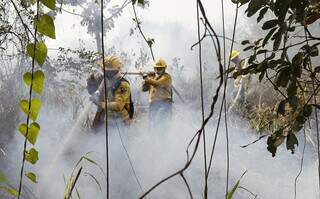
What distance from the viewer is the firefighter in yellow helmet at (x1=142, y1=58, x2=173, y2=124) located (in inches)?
290

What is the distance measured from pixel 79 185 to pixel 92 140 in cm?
110

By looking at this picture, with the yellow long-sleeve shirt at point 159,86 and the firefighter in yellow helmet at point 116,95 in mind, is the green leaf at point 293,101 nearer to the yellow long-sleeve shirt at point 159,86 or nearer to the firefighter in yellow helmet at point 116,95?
the firefighter in yellow helmet at point 116,95

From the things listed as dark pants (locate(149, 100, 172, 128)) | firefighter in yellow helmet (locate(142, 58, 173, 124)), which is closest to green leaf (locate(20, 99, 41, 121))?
firefighter in yellow helmet (locate(142, 58, 173, 124))

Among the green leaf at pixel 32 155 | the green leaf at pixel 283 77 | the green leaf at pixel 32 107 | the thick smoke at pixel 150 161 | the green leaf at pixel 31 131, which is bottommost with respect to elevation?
the thick smoke at pixel 150 161

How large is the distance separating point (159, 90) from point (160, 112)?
39 centimetres

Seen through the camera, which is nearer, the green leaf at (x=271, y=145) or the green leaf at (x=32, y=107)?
the green leaf at (x=32, y=107)

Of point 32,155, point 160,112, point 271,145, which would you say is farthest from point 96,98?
point 32,155

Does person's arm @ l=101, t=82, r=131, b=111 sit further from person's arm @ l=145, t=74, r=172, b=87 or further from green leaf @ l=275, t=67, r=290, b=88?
green leaf @ l=275, t=67, r=290, b=88

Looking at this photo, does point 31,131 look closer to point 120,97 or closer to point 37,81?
point 37,81

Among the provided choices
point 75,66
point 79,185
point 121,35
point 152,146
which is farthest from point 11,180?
point 121,35

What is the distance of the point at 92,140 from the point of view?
7348 millimetres

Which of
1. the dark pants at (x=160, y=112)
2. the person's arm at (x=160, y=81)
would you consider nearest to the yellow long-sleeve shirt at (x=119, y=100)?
the person's arm at (x=160, y=81)

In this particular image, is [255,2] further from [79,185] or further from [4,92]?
[4,92]

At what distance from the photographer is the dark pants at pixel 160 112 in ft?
24.6
